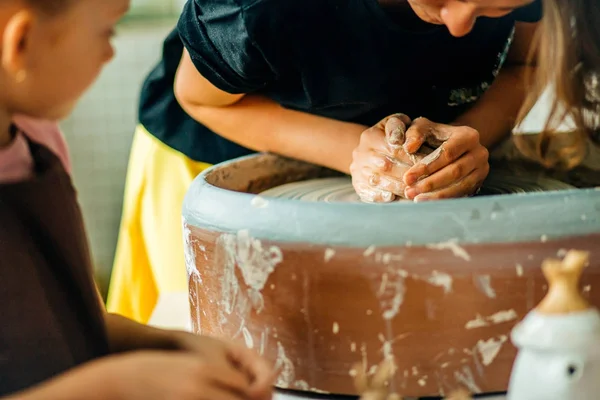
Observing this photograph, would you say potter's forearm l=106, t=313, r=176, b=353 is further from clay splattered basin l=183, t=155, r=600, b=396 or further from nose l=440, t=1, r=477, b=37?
nose l=440, t=1, r=477, b=37

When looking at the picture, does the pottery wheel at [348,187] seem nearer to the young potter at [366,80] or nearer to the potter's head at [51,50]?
the young potter at [366,80]

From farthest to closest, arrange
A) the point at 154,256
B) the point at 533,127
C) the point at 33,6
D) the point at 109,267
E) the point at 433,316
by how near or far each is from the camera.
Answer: the point at 109,267 → the point at 154,256 → the point at 533,127 → the point at 433,316 → the point at 33,6

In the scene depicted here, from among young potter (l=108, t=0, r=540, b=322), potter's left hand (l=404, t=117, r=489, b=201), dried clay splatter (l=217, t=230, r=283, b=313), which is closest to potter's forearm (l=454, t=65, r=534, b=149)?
young potter (l=108, t=0, r=540, b=322)

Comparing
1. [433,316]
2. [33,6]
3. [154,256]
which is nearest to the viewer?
[33,6]

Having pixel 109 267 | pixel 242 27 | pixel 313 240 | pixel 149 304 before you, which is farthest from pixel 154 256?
pixel 109 267

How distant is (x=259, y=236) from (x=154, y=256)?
72cm

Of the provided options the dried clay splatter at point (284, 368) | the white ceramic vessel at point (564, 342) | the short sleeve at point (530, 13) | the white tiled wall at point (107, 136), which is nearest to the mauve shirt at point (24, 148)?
the dried clay splatter at point (284, 368)

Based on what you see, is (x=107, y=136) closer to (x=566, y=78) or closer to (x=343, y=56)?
(x=343, y=56)

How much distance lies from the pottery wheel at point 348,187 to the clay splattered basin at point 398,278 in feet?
0.64

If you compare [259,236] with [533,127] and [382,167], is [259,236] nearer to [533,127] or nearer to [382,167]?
[382,167]

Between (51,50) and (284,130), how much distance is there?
0.51 m

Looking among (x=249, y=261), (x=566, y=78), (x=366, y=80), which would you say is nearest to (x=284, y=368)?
(x=249, y=261)

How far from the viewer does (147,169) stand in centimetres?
139

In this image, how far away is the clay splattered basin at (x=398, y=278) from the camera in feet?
2.08
